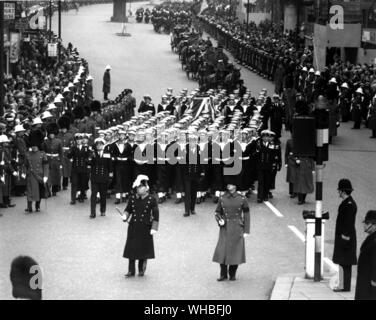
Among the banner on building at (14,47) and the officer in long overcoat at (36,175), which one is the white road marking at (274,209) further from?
the banner on building at (14,47)

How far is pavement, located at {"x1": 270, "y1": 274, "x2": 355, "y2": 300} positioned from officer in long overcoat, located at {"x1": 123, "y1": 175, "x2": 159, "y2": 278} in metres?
2.00

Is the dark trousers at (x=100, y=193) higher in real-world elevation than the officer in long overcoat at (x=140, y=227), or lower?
lower

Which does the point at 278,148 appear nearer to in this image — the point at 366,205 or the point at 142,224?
the point at 366,205

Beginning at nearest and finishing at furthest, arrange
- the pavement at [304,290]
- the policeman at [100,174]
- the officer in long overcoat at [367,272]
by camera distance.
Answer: the officer in long overcoat at [367,272] < the pavement at [304,290] < the policeman at [100,174]

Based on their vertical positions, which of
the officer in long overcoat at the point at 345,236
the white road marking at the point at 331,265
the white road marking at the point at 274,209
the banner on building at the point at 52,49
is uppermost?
Answer: the banner on building at the point at 52,49

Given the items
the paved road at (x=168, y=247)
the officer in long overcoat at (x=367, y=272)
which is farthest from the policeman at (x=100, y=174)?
the officer in long overcoat at (x=367, y=272)

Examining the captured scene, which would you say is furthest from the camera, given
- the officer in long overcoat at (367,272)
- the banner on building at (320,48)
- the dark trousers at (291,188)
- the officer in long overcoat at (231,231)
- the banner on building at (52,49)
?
the banner on building at (320,48)

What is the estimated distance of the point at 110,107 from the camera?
35.4 m

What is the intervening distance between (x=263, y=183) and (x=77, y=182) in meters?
3.78

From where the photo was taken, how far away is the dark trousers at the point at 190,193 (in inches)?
954

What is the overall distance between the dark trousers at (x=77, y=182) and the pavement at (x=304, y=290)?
7.73m

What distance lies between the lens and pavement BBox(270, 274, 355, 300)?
56.0ft

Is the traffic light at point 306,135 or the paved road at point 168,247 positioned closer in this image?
the traffic light at point 306,135

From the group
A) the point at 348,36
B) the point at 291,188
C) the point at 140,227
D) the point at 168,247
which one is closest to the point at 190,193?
the point at 291,188
